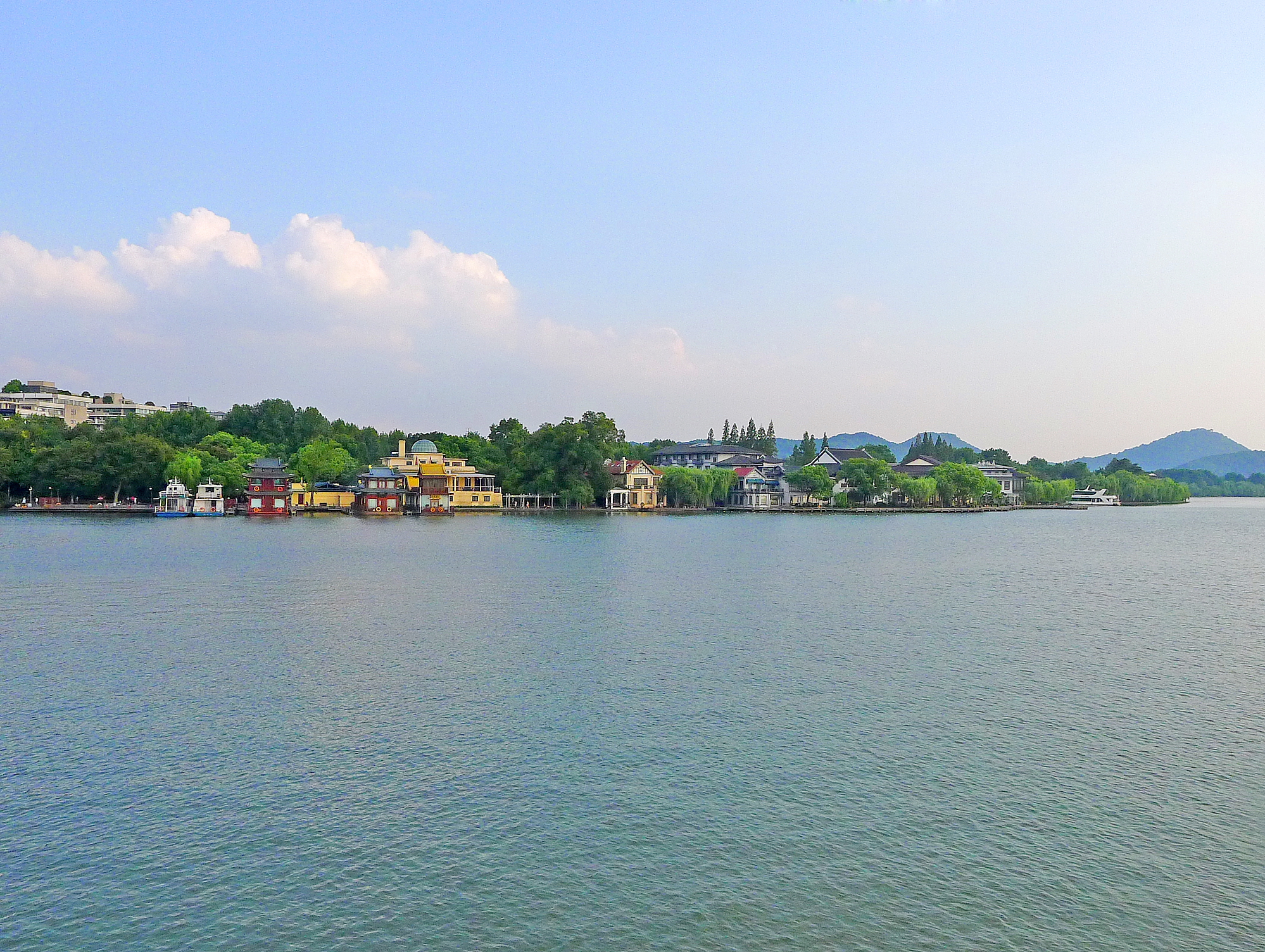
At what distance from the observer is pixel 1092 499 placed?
538 ft

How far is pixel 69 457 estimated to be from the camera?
99.3 m

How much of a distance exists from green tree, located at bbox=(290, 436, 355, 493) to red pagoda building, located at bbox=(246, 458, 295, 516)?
10658 mm

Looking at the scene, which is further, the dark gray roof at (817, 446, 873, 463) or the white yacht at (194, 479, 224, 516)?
the dark gray roof at (817, 446, 873, 463)

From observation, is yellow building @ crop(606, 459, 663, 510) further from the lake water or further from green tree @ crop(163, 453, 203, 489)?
the lake water

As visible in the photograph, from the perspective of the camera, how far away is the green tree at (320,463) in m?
112

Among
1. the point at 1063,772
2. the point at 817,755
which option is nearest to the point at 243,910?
the point at 817,755

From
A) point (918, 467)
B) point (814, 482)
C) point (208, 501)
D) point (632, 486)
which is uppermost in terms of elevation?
point (918, 467)

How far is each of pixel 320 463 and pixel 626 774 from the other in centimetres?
10461

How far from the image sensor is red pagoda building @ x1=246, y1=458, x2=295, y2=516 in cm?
9762

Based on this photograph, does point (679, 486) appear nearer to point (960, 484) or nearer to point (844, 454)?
point (960, 484)

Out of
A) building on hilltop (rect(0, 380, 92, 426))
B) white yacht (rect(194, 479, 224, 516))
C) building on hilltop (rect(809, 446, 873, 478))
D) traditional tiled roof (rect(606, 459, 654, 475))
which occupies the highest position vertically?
building on hilltop (rect(0, 380, 92, 426))

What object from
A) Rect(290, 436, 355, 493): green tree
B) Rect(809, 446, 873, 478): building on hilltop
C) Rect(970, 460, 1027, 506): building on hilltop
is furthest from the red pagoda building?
Rect(970, 460, 1027, 506): building on hilltop

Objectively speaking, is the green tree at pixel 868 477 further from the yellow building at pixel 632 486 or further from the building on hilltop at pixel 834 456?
the yellow building at pixel 632 486

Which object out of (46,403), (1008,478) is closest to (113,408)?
(46,403)
